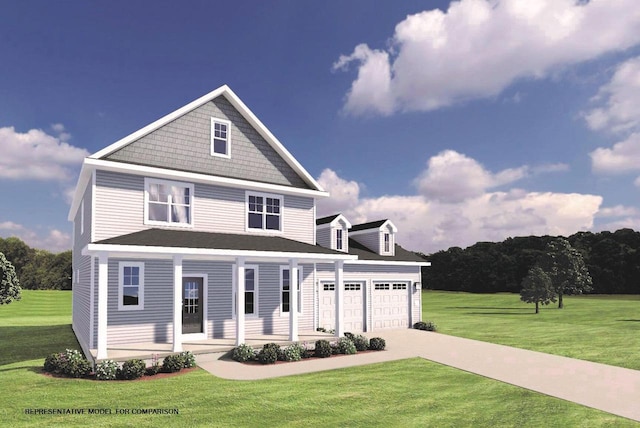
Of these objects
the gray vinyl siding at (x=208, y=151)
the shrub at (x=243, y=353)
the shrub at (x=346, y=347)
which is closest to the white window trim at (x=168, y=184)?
the gray vinyl siding at (x=208, y=151)

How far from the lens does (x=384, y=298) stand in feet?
85.6

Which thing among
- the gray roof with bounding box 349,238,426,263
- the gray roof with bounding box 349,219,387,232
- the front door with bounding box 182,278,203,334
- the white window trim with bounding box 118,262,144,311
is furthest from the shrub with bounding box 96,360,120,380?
the gray roof with bounding box 349,219,387,232

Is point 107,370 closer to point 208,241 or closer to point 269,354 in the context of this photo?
point 269,354

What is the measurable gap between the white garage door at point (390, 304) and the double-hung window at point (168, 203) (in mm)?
12298

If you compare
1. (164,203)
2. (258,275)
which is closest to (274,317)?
(258,275)

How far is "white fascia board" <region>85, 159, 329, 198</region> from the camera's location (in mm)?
16688

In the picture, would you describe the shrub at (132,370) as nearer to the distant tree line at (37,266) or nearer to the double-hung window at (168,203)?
the double-hung window at (168,203)

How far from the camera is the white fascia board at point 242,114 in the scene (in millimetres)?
17688

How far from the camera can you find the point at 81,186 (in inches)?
787

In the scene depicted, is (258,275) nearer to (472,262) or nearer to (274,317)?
(274,317)

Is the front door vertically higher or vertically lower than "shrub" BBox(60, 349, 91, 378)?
higher

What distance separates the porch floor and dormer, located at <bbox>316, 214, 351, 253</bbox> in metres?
6.86

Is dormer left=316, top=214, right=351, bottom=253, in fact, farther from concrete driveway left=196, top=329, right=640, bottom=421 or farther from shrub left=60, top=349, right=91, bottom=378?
shrub left=60, top=349, right=91, bottom=378

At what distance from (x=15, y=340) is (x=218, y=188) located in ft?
44.4
